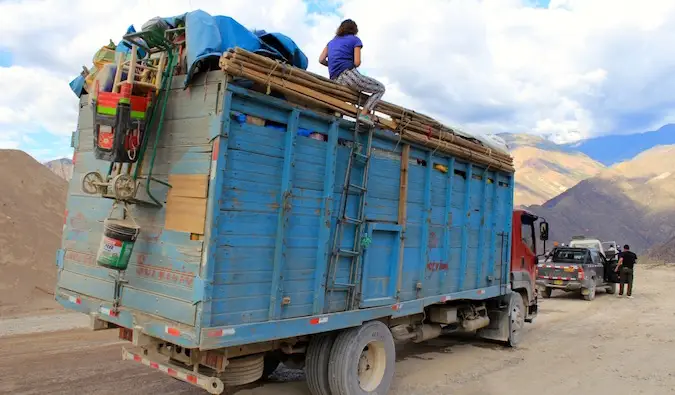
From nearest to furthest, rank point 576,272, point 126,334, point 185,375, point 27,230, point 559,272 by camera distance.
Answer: point 185,375 → point 126,334 → point 27,230 → point 576,272 → point 559,272

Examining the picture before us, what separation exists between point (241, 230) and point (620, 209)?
56320 mm

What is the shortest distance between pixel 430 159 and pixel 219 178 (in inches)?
125

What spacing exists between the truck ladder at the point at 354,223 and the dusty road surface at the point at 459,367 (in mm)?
1568

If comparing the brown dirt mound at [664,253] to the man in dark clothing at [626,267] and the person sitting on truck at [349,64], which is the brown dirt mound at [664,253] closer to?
the man in dark clothing at [626,267]

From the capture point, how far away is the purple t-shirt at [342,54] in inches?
221

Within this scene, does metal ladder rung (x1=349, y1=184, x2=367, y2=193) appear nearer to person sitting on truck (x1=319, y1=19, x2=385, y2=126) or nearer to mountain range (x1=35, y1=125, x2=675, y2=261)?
person sitting on truck (x1=319, y1=19, x2=385, y2=126)

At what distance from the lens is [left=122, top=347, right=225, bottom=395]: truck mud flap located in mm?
4203

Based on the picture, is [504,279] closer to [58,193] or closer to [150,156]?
[150,156]

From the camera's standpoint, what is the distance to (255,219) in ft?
13.8

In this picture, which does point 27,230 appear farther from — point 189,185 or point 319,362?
point 189,185

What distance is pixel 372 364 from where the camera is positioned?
5613mm

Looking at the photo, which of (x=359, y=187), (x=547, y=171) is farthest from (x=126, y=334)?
(x=547, y=171)

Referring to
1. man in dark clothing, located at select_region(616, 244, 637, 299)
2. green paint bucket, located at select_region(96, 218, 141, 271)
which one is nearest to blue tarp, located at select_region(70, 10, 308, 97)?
green paint bucket, located at select_region(96, 218, 141, 271)

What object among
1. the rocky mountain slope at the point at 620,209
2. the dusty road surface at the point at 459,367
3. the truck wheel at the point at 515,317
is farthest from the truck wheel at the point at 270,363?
the rocky mountain slope at the point at 620,209
